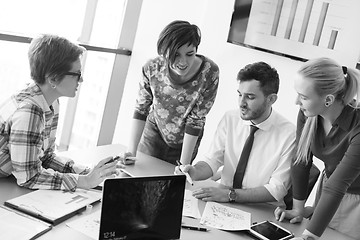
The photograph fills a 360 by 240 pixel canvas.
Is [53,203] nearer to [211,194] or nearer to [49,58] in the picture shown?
[49,58]

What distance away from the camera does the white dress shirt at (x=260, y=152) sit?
6.57 ft

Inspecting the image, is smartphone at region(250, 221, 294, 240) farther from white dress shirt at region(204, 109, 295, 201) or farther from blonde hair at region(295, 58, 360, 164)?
blonde hair at region(295, 58, 360, 164)

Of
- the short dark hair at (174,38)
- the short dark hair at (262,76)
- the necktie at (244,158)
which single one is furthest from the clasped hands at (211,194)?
the short dark hair at (174,38)

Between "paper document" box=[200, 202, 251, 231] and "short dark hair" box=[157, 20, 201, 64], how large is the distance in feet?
2.35

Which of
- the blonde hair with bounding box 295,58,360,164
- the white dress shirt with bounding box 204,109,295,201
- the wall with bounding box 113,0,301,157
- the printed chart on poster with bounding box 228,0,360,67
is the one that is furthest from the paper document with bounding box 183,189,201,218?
the printed chart on poster with bounding box 228,0,360,67

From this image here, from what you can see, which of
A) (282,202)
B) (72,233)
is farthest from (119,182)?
(282,202)

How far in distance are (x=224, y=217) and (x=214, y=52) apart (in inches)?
79.8

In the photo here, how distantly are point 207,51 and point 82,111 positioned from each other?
132 centimetres

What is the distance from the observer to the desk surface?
1.37 m

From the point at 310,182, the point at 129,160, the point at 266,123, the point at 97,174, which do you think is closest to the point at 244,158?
the point at 266,123

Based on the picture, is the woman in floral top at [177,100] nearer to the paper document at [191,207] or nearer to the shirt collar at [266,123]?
the shirt collar at [266,123]

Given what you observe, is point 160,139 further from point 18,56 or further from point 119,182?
point 18,56

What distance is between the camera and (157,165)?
7.18 ft

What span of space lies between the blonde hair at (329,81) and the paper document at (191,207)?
542mm
